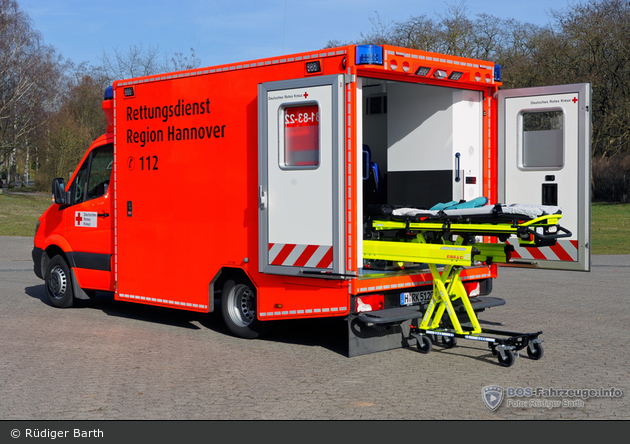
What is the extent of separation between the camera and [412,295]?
23.4 ft

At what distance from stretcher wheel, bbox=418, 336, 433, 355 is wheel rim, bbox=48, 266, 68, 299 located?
5.09m

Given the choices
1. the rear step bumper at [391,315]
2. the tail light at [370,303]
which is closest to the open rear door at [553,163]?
the rear step bumper at [391,315]

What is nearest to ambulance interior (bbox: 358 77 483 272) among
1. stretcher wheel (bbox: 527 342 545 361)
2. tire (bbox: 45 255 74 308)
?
stretcher wheel (bbox: 527 342 545 361)

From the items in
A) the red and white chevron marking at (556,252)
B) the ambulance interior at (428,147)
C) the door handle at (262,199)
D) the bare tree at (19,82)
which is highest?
the bare tree at (19,82)

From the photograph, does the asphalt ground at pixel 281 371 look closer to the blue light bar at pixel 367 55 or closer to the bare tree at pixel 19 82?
the blue light bar at pixel 367 55

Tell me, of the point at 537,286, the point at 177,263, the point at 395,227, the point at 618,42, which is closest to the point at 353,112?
the point at 395,227

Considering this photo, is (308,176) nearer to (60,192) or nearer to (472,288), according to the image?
(472,288)

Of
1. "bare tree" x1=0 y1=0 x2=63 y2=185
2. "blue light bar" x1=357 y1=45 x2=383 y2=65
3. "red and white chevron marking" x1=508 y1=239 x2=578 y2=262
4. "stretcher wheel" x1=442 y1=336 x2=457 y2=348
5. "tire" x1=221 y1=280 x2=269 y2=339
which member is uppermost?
"bare tree" x1=0 y1=0 x2=63 y2=185

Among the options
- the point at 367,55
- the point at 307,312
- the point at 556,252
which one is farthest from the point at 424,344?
the point at 367,55

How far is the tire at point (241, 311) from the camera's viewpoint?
24.4 feet

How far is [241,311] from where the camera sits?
24.9ft

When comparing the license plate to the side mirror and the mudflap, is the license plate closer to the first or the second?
the mudflap

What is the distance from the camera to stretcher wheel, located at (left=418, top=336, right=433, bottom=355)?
685cm

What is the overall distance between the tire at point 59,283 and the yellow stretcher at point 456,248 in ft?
14.6
